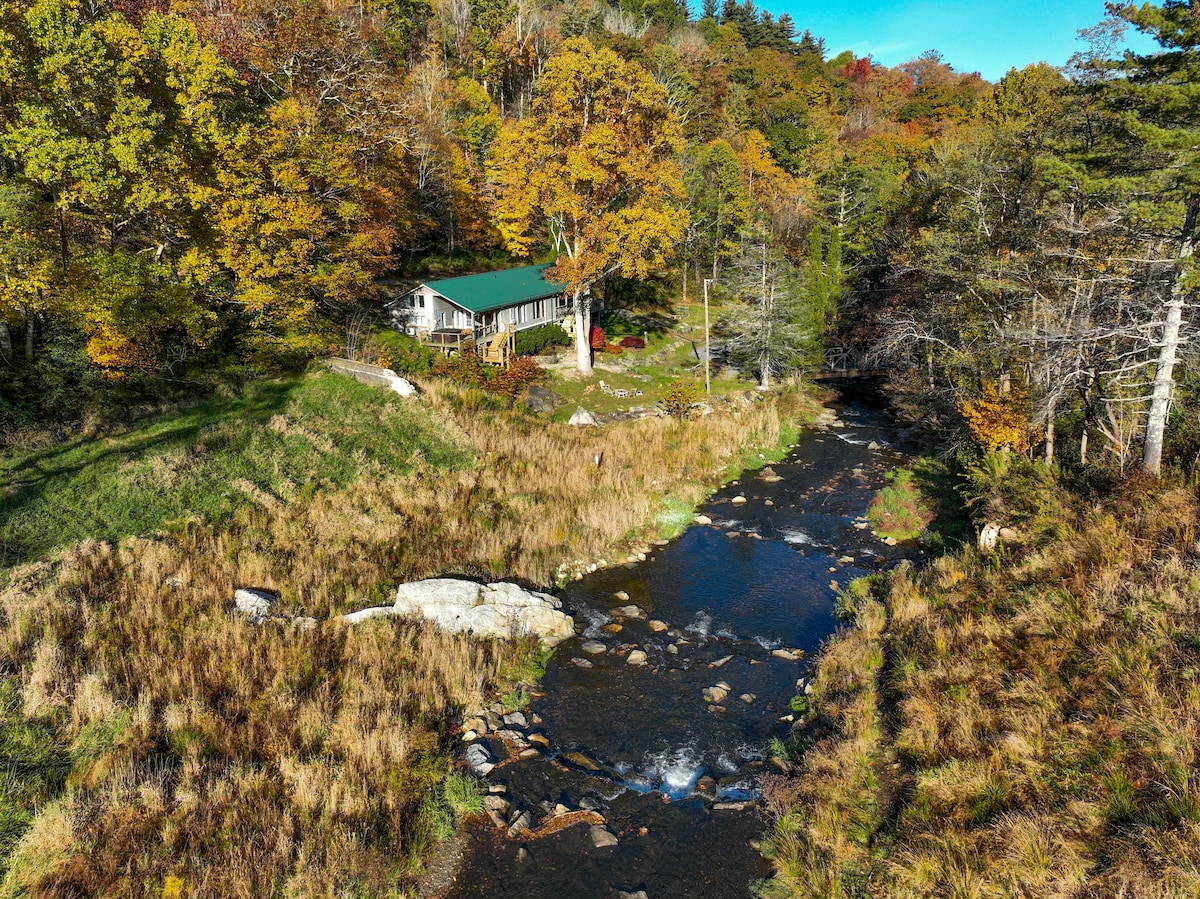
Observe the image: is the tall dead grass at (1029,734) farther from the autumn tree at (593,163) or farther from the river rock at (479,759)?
the autumn tree at (593,163)

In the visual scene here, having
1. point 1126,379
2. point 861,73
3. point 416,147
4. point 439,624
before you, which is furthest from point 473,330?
point 861,73

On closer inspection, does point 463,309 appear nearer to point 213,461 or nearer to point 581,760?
point 213,461

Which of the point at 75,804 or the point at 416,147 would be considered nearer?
the point at 75,804

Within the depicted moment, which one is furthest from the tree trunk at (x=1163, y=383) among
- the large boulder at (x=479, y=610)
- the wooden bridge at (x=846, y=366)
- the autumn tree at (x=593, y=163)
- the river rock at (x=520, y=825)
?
the wooden bridge at (x=846, y=366)

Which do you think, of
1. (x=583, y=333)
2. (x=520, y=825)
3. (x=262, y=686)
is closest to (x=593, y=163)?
(x=583, y=333)

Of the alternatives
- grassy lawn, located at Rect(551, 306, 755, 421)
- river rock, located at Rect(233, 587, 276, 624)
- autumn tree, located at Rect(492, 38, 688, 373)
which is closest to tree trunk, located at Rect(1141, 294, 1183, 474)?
river rock, located at Rect(233, 587, 276, 624)

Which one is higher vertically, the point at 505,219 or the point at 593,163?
the point at 593,163

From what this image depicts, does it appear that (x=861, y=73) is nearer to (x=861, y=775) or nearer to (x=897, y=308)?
(x=897, y=308)
